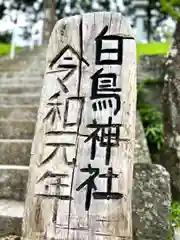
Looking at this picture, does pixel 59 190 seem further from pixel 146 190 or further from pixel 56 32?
pixel 56 32

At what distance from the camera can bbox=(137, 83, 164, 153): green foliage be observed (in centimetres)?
365

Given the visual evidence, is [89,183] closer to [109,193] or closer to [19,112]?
[109,193]

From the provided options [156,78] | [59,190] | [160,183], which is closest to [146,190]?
[160,183]

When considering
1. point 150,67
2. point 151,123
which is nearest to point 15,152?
point 151,123

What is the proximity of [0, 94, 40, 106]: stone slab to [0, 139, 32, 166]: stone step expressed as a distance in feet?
3.77

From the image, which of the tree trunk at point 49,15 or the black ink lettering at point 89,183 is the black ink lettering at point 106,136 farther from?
the tree trunk at point 49,15

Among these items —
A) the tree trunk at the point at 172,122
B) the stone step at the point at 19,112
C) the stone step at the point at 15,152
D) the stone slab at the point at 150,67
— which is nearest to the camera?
the stone step at the point at 15,152

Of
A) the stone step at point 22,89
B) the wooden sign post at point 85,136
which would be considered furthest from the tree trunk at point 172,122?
the stone step at point 22,89

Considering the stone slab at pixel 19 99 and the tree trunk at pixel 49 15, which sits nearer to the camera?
the stone slab at pixel 19 99

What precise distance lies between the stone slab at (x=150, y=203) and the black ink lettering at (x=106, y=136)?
14.3 inches

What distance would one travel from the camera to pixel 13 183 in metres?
2.23

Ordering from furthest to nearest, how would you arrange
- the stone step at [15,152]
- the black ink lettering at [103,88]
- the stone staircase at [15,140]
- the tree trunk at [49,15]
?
the tree trunk at [49,15] < the stone step at [15,152] < the stone staircase at [15,140] < the black ink lettering at [103,88]

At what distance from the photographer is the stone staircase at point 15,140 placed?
1.95 metres

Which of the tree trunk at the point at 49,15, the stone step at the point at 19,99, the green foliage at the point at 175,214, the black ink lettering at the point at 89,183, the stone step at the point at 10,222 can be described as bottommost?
the stone step at the point at 10,222
